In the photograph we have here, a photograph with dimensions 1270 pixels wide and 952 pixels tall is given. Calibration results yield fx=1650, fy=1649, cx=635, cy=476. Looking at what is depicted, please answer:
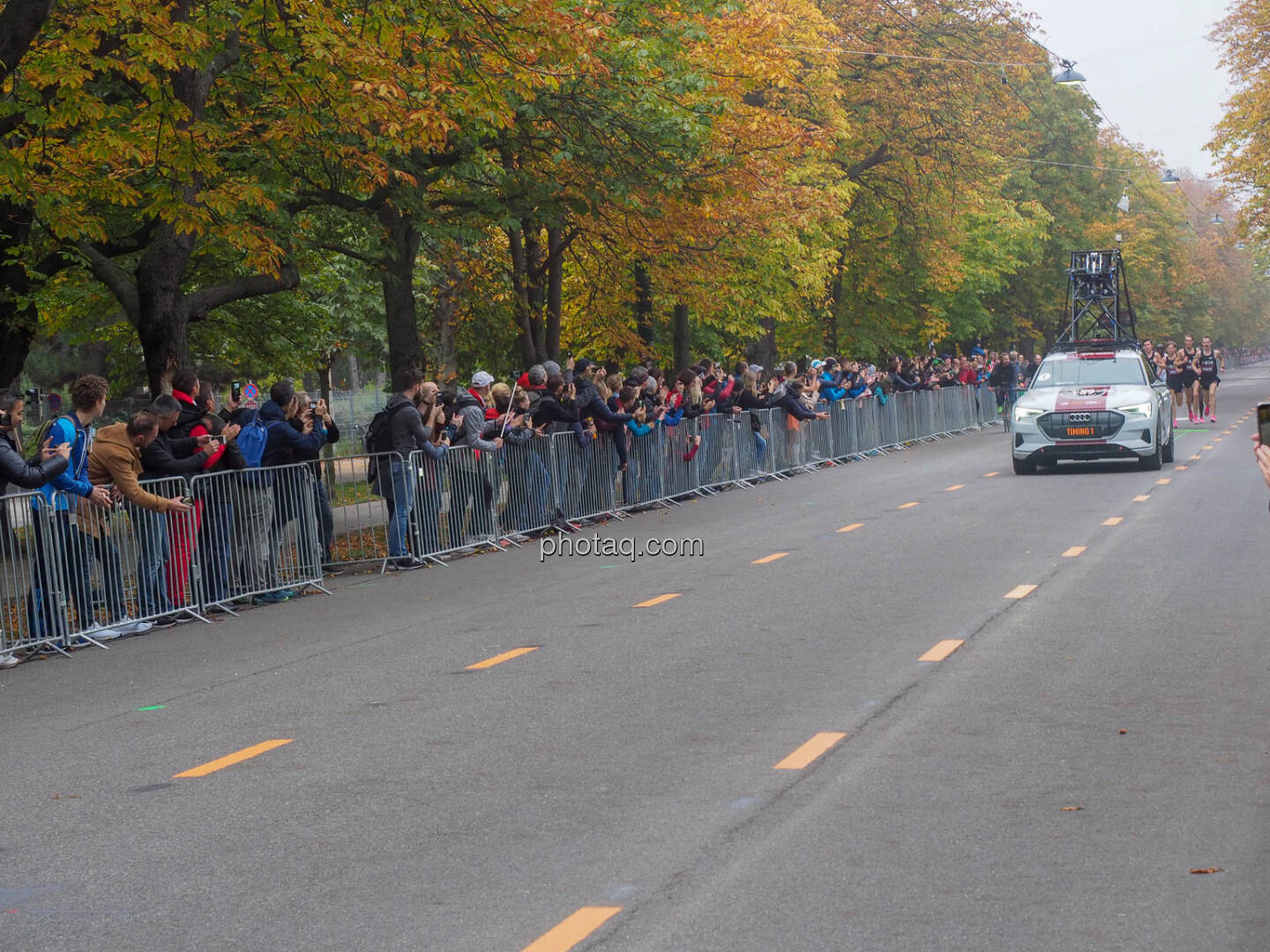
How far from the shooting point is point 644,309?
1268 inches

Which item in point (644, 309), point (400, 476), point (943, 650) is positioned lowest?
point (943, 650)

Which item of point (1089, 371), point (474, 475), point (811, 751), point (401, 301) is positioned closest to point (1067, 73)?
point (1089, 371)

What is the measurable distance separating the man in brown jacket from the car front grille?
1396 cm

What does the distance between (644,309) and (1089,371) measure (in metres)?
10.2

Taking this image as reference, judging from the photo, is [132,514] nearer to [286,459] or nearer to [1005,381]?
[286,459]

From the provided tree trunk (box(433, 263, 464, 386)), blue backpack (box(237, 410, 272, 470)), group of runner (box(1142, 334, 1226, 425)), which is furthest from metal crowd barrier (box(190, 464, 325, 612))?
group of runner (box(1142, 334, 1226, 425))

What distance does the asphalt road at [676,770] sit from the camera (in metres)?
5.16

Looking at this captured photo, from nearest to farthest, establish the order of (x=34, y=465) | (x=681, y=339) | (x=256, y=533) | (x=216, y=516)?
1. (x=34, y=465)
2. (x=216, y=516)
3. (x=256, y=533)
4. (x=681, y=339)

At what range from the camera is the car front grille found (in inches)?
912

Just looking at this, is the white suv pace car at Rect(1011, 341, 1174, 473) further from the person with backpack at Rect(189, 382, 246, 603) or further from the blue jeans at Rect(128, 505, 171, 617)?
the blue jeans at Rect(128, 505, 171, 617)

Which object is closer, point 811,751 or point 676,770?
point 676,770

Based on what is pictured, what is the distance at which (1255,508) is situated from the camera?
703 inches

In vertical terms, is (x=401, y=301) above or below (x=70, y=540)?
above

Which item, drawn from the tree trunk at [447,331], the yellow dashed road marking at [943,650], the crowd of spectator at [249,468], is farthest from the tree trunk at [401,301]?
the yellow dashed road marking at [943,650]
